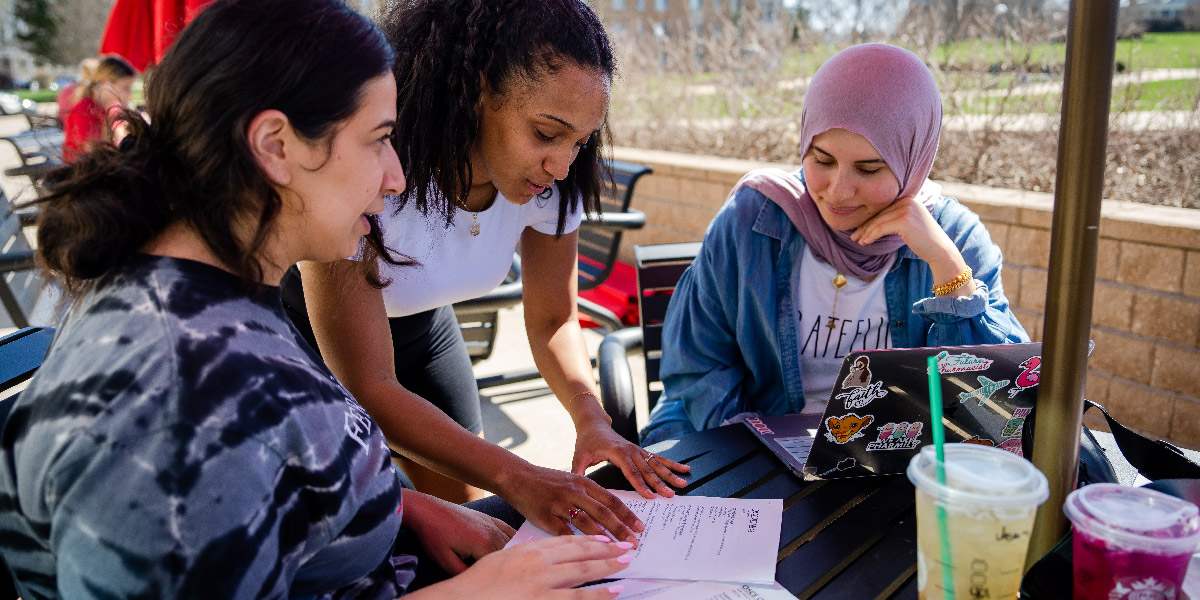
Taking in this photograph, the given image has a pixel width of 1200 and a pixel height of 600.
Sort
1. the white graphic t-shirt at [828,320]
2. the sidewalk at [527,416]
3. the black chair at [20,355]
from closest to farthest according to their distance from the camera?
the black chair at [20,355] → the white graphic t-shirt at [828,320] → the sidewalk at [527,416]

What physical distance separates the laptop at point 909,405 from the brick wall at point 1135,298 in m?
1.51

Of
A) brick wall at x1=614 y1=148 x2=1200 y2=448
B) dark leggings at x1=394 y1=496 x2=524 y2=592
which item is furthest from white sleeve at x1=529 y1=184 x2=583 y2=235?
brick wall at x1=614 y1=148 x2=1200 y2=448

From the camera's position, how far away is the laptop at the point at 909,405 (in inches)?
49.8

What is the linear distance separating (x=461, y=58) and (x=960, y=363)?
3.21 feet

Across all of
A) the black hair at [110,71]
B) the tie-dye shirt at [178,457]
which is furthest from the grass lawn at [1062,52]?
the black hair at [110,71]

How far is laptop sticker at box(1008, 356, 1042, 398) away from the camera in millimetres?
1278

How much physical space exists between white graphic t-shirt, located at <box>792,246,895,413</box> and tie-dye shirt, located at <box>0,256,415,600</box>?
3.94 feet

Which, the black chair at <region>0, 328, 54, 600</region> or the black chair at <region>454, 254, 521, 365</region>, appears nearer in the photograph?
the black chair at <region>0, 328, 54, 600</region>

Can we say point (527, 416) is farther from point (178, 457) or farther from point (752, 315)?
point (178, 457)

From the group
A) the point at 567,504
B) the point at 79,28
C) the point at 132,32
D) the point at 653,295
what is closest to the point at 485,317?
the point at 653,295

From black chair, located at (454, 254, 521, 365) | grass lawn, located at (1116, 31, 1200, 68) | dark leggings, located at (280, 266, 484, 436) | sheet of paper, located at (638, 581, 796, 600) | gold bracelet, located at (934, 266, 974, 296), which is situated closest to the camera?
sheet of paper, located at (638, 581, 796, 600)

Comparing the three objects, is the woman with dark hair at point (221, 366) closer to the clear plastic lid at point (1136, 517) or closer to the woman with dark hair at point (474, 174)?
the woman with dark hair at point (474, 174)

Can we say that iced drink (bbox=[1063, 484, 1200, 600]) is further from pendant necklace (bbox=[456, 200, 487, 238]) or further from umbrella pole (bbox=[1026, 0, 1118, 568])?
pendant necklace (bbox=[456, 200, 487, 238])

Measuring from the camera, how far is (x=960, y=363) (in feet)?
4.16
